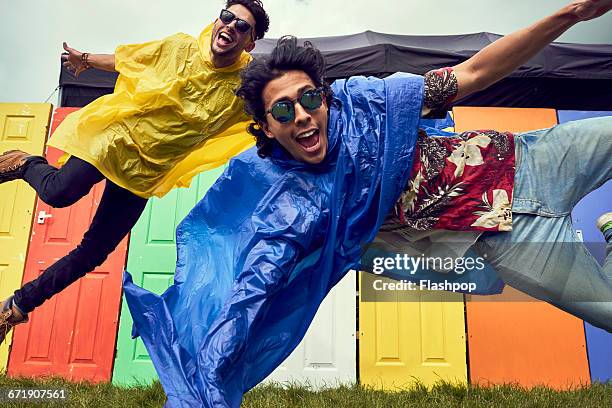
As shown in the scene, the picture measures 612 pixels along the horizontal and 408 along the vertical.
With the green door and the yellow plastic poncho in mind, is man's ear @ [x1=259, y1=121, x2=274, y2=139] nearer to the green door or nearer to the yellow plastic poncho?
the yellow plastic poncho

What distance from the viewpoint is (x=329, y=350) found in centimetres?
339

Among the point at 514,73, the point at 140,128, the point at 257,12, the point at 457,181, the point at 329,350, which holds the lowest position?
the point at 329,350

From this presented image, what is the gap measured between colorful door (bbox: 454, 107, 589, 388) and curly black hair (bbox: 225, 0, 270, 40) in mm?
2241

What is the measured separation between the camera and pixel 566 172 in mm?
A: 1409

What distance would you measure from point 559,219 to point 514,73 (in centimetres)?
260

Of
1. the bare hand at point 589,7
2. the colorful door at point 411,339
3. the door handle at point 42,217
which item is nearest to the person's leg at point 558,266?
the bare hand at point 589,7

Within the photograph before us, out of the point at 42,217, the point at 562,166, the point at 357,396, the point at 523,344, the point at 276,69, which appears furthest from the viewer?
the point at 42,217

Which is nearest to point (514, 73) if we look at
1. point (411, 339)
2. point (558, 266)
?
point (411, 339)

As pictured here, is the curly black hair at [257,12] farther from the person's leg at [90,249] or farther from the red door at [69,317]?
the red door at [69,317]

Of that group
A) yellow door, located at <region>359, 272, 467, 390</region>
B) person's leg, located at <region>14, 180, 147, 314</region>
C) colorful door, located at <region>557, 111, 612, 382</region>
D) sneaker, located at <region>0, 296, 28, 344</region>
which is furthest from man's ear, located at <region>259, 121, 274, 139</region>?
colorful door, located at <region>557, 111, 612, 382</region>

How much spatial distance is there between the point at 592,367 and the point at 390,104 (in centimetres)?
274

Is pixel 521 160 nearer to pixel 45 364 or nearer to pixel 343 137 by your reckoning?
pixel 343 137

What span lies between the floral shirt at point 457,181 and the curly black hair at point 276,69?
0.32 meters

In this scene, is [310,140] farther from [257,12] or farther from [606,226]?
[606,226]
